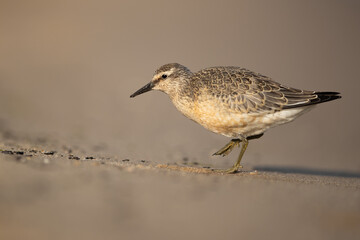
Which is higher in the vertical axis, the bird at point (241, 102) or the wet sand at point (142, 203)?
the bird at point (241, 102)

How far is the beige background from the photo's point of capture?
19.5 ft

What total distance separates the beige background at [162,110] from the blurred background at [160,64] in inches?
2.5

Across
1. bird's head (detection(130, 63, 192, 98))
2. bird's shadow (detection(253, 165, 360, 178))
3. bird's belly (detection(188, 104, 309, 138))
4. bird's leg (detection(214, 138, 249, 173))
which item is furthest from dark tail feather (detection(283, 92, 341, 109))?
bird's head (detection(130, 63, 192, 98))

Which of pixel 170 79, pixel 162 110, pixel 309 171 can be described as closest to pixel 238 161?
pixel 170 79

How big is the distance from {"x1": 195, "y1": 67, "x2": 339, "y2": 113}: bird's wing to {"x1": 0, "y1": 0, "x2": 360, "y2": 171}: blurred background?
6.57 ft

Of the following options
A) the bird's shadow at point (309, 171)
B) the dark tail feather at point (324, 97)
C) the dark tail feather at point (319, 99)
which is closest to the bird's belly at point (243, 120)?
the dark tail feather at point (319, 99)

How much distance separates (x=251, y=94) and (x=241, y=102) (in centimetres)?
26

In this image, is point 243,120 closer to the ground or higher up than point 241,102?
closer to the ground

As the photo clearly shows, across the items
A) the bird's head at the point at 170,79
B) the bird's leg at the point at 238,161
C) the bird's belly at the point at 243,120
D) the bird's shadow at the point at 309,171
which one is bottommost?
the bird's shadow at the point at 309,171

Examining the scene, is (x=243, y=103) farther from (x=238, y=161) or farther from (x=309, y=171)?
(x=309, y=171)

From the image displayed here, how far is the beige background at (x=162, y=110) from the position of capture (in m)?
5.94

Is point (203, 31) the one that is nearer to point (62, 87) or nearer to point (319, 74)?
point (319, 74)

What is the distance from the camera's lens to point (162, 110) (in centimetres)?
1477

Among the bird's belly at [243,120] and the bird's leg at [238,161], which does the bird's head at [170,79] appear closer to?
the bird's belly at [243,120]
